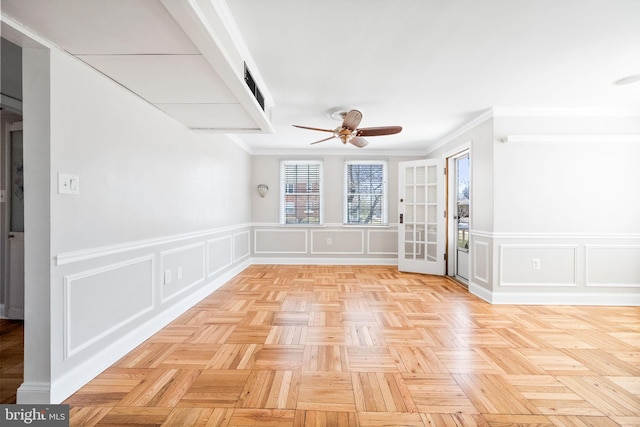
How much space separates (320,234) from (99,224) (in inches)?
162

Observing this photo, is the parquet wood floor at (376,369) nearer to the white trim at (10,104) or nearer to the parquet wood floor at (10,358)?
the parquet wood floor at (10,358)

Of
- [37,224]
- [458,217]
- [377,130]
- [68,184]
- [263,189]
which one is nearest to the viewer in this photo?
[37,224]

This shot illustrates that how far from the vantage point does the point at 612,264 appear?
10.8 ft

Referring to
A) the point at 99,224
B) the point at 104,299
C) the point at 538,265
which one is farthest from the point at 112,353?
the point at 538,265

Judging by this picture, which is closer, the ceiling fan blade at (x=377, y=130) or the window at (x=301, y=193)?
the ceiling fan blade at (x=377, y=130)

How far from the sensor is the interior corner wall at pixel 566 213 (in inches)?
128

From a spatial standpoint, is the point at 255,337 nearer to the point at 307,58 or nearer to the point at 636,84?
the point at 307,58

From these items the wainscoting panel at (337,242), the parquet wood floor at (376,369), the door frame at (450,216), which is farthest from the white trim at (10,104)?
the door frame at (450,216)

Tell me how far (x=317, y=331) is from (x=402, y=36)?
239 cm

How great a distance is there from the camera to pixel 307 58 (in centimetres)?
227

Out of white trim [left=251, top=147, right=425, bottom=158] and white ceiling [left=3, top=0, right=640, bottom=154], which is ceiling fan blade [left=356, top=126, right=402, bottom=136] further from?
white trim [left=251, top=147, right=425, bottom=158]

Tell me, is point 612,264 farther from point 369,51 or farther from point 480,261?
point 369,51

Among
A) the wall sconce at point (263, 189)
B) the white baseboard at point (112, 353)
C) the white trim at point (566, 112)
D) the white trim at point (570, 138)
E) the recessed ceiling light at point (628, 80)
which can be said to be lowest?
the white baseboard at point (112, 353)

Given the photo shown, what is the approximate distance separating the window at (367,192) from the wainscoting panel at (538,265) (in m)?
2.53
